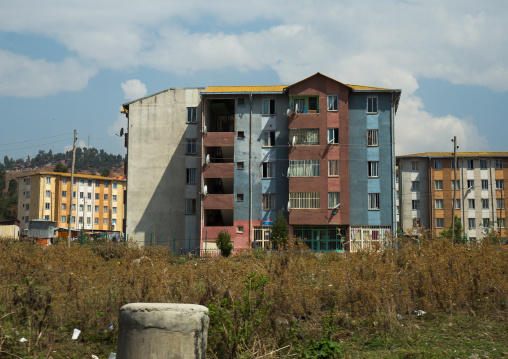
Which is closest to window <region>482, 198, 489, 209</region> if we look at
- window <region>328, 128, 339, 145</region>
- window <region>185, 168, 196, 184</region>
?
window <region>328, 128, 339, 145</region>

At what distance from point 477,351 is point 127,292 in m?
6.85

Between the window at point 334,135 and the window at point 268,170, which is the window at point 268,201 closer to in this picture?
the window at point 268,170

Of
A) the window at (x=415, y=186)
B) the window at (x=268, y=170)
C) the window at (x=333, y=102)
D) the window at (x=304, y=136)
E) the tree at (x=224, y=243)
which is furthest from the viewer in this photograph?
the window at (x=415, y=186)

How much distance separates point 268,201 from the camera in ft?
156

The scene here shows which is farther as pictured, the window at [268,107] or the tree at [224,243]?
the window at [268,107]

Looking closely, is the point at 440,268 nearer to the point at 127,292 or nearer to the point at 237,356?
the point at 237,356

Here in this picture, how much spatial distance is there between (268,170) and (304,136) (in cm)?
443

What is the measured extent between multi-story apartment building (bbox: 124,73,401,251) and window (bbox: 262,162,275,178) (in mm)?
90

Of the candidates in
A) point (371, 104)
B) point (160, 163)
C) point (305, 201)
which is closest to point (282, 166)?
point (305, 201)

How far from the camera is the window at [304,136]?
47250 millimetres

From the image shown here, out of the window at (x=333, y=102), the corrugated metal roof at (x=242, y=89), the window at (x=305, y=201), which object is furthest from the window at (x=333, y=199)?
the corrugated metal roof at (x=242, y=89)

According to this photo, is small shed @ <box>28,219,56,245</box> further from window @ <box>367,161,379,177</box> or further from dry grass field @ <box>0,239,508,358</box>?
dry grass field @ <box>0,239,508,358</box>

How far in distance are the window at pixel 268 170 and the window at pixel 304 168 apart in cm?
200

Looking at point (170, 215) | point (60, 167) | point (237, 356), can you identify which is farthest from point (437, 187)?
point (60, 167)
